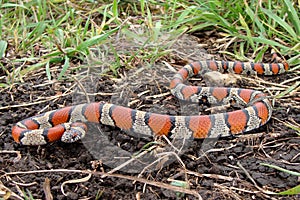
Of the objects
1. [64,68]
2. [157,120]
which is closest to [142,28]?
[64,68]

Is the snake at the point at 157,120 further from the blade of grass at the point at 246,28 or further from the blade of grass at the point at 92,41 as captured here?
the blade of grass at the point at 246,28

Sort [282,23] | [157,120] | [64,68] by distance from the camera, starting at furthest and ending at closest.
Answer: [282,23], [64,68], [157,120]

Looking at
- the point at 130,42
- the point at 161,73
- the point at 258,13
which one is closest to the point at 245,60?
the point at 258,13

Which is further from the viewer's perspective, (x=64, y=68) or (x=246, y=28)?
(x=246, y=28)

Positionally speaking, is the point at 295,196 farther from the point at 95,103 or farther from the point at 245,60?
the point at 245,60

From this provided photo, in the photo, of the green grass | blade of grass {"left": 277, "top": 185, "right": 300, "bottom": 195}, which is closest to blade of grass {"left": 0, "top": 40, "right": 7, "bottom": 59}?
the green grass

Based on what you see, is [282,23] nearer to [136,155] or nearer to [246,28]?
[246,28]
